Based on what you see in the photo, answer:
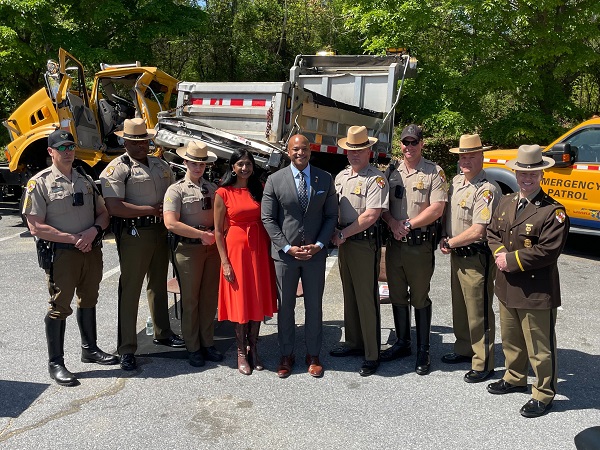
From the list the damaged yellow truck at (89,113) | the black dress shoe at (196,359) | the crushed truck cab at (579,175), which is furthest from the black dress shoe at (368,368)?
the damaged yellow truck at (89,113)

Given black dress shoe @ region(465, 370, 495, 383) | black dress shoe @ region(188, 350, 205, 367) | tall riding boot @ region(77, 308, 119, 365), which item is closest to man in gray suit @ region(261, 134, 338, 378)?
black dress shoe @ region(188, 350, 205, 367)

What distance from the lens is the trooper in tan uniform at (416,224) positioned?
4.50 m

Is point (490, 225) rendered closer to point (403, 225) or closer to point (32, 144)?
point (403, 225)

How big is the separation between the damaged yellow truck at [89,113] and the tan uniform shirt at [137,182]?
504 cm

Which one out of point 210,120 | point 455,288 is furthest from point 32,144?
point 455,288

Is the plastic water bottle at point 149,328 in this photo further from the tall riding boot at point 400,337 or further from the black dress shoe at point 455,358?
the black dress shoe at point 455,358

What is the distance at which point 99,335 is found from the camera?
529cm

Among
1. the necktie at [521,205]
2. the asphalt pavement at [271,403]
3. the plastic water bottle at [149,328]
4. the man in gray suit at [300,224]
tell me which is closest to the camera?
the asphalt pavement at [271,403]

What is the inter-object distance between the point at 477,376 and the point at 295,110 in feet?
13.4

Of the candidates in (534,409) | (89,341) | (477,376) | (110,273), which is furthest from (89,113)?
(534,409)

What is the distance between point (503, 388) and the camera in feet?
13.6

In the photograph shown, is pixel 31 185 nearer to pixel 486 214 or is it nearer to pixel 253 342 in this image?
pixel 253 342

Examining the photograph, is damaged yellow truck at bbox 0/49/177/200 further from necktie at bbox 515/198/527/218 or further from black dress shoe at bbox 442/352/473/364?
necktie at bbox 515/198/527/218

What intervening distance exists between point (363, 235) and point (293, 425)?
4.95 feet
